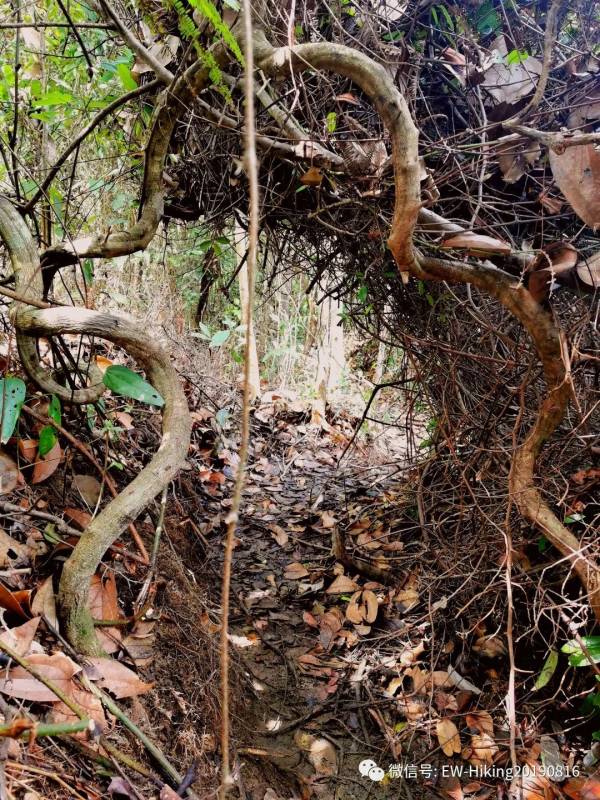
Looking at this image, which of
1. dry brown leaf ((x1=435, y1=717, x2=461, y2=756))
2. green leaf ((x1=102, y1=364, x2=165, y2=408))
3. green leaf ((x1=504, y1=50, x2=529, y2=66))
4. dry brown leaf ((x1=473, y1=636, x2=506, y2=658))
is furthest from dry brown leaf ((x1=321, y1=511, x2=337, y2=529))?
green leaf ((x1=504, y1=50, x2=529, y2=66))

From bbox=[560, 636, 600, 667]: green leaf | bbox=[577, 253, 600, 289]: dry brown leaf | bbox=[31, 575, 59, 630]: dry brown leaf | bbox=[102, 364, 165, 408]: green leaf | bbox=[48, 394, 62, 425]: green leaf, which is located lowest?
bbox=[560, 636, 600, 667]: green leaf

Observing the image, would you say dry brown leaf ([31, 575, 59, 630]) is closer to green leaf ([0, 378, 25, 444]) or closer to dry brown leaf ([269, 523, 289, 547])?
green leaf ([0, 378, 25, 444])

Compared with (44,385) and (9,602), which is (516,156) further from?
(9,602)

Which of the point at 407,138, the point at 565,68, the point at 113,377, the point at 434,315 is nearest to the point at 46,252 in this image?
the point at 113,377

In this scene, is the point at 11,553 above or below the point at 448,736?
above

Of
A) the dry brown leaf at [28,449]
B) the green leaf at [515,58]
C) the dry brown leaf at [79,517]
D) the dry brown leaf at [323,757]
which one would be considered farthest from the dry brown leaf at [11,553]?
the green leaf at [515,58]

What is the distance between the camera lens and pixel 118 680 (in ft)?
4.65

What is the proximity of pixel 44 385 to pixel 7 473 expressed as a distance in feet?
1.07

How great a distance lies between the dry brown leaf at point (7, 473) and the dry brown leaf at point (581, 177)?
1908mm

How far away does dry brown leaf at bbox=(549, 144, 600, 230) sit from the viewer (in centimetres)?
129

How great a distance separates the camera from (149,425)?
2846 millimetres

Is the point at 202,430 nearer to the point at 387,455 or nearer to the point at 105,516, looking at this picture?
the point at 387,455

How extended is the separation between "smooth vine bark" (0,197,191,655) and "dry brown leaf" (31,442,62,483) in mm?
278

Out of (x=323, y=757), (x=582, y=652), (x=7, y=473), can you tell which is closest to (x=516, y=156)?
(x=582, y=652)
